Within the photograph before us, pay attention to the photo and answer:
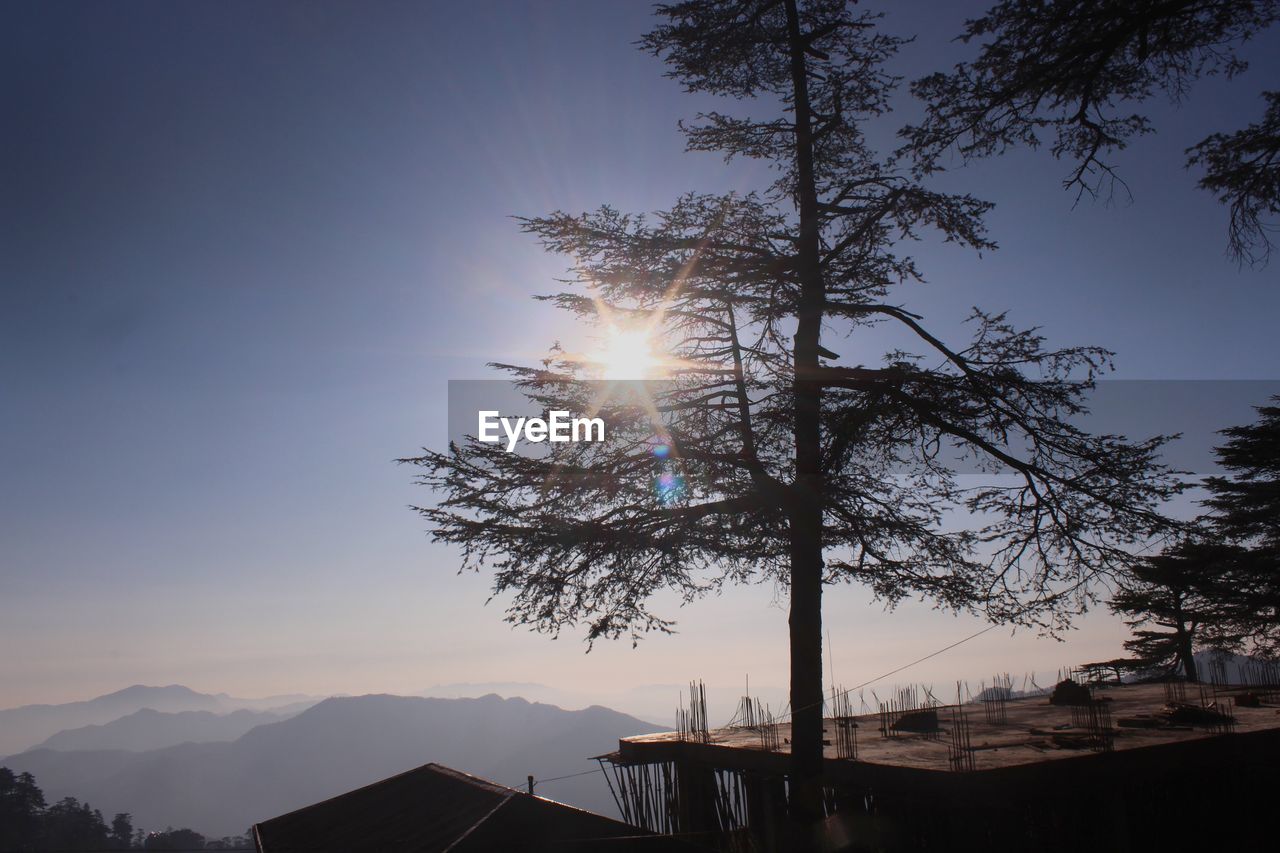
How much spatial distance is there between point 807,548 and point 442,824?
18.9ft

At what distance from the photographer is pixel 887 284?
11445 millimetres

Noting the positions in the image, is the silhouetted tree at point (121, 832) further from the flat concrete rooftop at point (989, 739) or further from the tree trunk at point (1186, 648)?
the tree trunk at point (1186, 648)

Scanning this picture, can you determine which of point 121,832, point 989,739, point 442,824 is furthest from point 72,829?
point 989,739

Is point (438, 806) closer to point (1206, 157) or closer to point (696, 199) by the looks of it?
point (696, 199)

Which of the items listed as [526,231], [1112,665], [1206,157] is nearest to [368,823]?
[526,231]

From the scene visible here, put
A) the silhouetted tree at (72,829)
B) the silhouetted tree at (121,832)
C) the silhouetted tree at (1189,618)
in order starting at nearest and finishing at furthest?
the silhouetted tree at (1189,618)
the silhouetted tree at (72,829)
the silhouetted tree at (121,832)

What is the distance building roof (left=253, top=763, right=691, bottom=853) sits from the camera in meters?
6.87

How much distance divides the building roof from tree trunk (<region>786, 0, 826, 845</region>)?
3.82 m

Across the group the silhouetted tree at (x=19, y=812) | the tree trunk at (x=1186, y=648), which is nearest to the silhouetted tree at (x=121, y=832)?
the silhouetted tree at (x=19, y=812)

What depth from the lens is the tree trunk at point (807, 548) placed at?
10.4 m

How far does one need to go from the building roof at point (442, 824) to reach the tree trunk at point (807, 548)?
12.5ft

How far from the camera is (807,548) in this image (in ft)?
35.9

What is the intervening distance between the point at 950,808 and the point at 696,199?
8.62 m

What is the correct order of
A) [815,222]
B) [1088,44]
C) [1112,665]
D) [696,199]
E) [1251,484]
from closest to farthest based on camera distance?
[1088,44], [696,199], [815,222], [1251,484], [1112,665]
